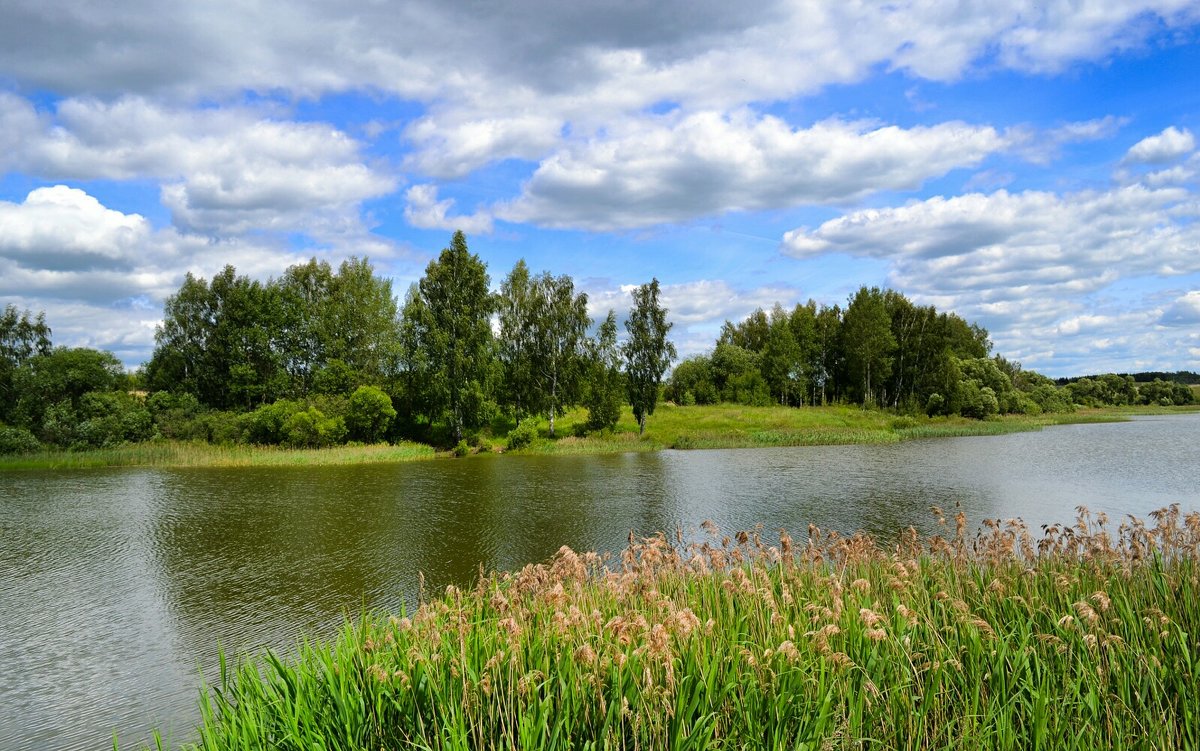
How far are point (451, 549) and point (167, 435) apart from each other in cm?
4538

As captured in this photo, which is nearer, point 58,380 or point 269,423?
point 269,423

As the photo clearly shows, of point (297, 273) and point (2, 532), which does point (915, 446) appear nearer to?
point (2, 532)

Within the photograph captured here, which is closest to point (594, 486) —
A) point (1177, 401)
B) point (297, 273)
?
point (297, 273)

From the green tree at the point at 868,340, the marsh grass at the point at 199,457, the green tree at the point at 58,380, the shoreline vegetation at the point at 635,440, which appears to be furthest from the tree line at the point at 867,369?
the green tree at the point at 58,380

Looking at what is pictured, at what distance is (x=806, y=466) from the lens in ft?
114

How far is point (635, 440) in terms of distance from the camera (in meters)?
53.8

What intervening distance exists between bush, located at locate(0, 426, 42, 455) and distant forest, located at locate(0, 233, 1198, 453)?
11 cm

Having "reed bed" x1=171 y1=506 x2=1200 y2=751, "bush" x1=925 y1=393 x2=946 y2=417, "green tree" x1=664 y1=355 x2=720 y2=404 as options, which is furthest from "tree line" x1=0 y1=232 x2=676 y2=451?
"reed bed" x1=171 y1=506 x2=1200 y2=751

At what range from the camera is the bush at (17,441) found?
145ft

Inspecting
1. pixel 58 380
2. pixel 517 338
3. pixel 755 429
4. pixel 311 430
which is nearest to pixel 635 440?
pixel 755 429

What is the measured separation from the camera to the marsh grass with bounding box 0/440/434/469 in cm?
4197

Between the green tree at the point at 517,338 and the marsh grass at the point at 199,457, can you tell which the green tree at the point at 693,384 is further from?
the marsh grass at the point at 199,457

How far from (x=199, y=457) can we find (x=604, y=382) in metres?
29.5

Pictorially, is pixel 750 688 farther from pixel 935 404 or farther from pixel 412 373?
pixel 935 404
